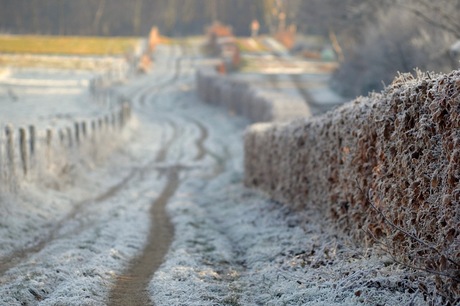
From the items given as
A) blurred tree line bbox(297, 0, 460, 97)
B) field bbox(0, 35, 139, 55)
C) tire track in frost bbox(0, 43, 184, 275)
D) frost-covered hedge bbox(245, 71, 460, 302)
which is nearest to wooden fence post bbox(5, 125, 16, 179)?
tire track in frost bbox(0, 43, 184, 275)

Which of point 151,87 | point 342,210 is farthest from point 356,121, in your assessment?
point 151,87

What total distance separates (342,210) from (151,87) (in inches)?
2219

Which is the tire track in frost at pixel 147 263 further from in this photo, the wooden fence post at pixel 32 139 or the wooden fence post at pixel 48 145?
the wooden fence post at pixel 32 139

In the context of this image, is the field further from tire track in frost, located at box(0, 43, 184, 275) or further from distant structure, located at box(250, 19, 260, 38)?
tire track in frost, located at box(0, 43, 184, 275)

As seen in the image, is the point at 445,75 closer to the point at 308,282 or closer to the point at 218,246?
the point at 308,282

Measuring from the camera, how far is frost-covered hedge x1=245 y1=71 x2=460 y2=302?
6.72 meters

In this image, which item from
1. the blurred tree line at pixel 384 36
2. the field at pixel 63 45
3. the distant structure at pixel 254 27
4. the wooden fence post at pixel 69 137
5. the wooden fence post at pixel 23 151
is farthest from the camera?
the distant structure at pixel 254 27

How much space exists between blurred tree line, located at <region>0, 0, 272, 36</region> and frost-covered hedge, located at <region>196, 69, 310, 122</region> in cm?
2899

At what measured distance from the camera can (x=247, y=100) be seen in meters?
42.9

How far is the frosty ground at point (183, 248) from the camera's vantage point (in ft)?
26.8

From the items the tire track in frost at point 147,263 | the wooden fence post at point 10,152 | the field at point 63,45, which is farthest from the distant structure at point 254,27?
the wooden fence post at point 10,152

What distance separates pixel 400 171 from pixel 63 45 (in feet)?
232

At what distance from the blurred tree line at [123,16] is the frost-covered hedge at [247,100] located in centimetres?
2899

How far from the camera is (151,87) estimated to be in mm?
65750
